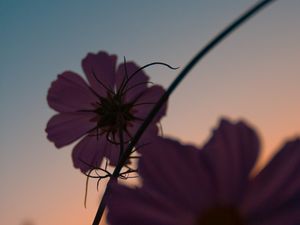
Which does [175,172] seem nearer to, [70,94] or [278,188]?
[278,188]

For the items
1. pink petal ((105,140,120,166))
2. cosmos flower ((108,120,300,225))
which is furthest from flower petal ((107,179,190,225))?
pink petal ((105,140,120,166))

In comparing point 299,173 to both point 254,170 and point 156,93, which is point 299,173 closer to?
point 254,170

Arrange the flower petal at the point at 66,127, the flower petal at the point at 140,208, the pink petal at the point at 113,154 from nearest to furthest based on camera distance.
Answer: the flower petal at the point at 140,208 → the pink petal at the point at 113,154 → the flower petal at the point at 66,127

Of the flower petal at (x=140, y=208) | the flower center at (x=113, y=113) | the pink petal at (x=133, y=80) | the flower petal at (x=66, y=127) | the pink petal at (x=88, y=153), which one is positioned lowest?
the flower petal at (x=140, y=208)

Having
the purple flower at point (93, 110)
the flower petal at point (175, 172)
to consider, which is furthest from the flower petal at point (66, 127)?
the flower petal at point (175, 172)

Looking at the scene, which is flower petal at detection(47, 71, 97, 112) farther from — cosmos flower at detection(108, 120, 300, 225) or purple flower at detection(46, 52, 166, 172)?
cosmos flower at detection(108, 120, 300, 225)

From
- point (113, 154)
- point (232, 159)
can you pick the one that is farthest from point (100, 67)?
point (232, 159)

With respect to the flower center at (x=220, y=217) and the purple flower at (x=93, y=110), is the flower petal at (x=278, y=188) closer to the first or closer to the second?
the flower center at (x=220, y=217)
